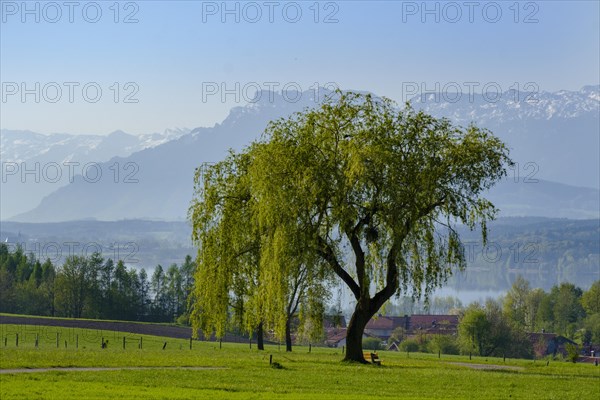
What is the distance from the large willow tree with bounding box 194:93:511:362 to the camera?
4541 centimetres

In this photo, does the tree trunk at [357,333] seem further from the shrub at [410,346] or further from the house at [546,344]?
the house at [546,344]

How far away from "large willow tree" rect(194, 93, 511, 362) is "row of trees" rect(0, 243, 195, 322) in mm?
80206

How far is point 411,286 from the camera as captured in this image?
45.9 metres

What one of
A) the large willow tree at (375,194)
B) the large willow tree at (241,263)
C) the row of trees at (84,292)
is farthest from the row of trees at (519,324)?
the large willow tree at (375,194)

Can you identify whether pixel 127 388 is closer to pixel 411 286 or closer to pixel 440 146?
pixel 411 286

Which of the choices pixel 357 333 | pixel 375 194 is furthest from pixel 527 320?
pixel 375 194

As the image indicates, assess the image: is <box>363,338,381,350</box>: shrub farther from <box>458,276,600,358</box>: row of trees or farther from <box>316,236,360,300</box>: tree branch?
<box>316,236,360,300</box>: tree branch

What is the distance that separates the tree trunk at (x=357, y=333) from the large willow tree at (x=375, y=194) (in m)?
0.90

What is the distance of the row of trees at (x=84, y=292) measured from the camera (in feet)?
429

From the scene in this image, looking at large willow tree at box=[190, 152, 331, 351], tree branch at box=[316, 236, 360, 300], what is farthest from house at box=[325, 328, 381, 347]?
tree branch at box=[316, 236, 360, 300]

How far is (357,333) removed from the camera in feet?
160

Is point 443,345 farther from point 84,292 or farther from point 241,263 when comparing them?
point 241,263

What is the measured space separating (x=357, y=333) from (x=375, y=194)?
312 inches

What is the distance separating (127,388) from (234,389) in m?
3.85
